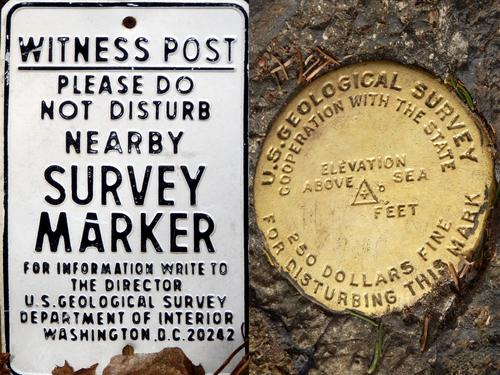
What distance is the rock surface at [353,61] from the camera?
1.75 meters

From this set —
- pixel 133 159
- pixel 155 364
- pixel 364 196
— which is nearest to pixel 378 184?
pixel 364 196

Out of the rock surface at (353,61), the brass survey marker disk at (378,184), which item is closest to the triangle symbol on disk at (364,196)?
the brass survey marker disk at (378,184)

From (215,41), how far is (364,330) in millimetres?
816

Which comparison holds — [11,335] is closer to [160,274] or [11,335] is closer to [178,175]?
[160,274]

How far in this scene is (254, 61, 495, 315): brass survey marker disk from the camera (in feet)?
5.74

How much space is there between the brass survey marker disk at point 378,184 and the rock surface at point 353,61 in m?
0.04

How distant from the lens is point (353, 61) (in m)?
1.76

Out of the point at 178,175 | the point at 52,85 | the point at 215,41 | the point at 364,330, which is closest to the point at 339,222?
the point at 364,330

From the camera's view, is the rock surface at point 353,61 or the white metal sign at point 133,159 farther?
the white metal sign at point 133,159

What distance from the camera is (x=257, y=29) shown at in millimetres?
1798

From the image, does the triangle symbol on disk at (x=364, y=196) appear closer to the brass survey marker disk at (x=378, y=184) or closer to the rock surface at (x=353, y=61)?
the brass survey marker disk at (x=378, y=184)

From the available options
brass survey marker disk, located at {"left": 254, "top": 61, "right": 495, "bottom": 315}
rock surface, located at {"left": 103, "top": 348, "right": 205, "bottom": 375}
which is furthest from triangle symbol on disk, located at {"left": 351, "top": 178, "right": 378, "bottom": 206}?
rock surface, located at {"left": 103, "top": 348, "right": 205, "bottom": 375}

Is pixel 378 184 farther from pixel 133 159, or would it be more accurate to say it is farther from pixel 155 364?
pixel 155 364

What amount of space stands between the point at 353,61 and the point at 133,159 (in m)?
0.61
